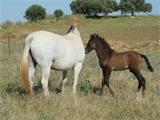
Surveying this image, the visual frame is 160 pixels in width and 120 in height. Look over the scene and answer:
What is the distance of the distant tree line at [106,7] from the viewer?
262ft

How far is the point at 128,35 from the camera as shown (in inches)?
2200

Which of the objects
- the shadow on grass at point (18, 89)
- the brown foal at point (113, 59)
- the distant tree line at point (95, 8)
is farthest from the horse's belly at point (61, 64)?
the distant tree line at point (95, 8)

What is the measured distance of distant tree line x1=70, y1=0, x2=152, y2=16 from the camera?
79.9 metres

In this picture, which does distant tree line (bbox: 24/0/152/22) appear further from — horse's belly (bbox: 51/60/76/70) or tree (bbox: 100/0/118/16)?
horse's belly (bbox: 51/60/76/70)

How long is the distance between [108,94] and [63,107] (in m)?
2.80

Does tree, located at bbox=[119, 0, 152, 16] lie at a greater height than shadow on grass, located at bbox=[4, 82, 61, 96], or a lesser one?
lesser

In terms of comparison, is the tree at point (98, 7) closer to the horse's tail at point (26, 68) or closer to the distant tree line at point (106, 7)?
the distant tree line at point (106, 7)

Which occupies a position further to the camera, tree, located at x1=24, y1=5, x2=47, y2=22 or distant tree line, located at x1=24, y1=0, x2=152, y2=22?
distant tree line, located at x1=24, y1=0, x2=152, y2=22

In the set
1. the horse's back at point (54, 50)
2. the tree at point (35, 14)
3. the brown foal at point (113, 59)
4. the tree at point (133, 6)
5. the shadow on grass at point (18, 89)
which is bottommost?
the tree at point (35, 14)

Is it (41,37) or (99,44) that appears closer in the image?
(41,37)

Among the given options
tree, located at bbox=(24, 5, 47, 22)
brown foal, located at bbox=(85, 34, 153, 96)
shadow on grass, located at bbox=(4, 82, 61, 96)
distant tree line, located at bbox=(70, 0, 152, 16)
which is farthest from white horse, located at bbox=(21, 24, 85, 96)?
distant tree line, located at bbox=(70, 0, 152, 16)

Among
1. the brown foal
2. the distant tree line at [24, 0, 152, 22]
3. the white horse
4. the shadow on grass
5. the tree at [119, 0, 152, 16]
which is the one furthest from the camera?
the tree at [119, 0, 152, 16]

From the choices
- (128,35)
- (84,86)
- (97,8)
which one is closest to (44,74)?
(84,86)

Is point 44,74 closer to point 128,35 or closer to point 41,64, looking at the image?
point 41,64
